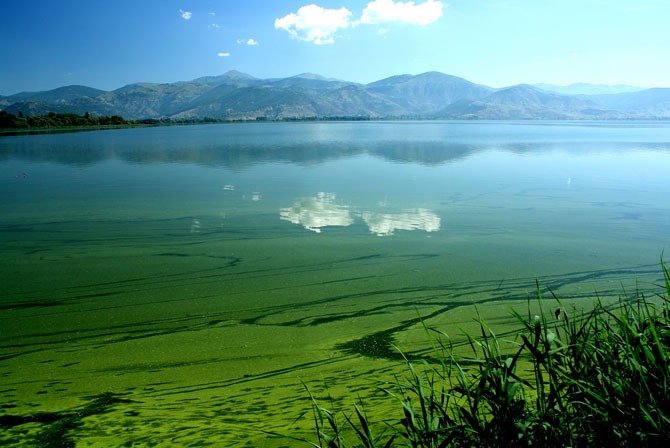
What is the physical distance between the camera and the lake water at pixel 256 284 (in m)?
3.02

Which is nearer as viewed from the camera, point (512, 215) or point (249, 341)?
point (249, 341)

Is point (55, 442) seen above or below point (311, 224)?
below

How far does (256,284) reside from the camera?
207 inches

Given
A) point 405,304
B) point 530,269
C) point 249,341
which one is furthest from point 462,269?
point 249,341

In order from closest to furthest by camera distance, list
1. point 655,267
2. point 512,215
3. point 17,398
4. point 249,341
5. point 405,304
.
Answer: point 17,398, point 249,341, point 405,304, point 655,267, point 512,215

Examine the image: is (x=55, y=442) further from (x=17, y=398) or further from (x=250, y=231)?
(x=250, y=231)

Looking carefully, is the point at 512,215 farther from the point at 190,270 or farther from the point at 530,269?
Answer: the point at 190,270

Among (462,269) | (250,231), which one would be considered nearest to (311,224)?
(250,231)

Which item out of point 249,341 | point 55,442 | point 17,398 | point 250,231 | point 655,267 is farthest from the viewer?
point 250,231

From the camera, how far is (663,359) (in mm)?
1881

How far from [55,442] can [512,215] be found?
828cm

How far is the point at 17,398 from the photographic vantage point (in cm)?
303

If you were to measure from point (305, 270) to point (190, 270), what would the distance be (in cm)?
157

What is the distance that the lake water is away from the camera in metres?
3.02
